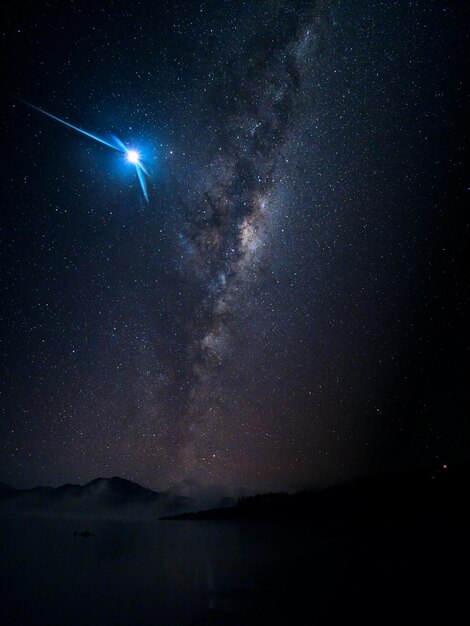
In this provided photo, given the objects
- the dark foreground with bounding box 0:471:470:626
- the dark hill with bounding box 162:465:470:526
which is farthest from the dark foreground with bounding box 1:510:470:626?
the dark hill with bounding box 162:465:470:526

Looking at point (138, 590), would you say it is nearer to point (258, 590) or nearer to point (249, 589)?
point (249, 589)

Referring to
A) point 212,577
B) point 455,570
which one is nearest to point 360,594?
point 455,570

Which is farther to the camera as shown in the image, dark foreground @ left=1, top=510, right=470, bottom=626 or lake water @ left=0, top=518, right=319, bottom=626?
lake water @ left=0, top=518, right=319, bottom=626

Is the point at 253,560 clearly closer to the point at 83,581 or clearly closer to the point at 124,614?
the point at 83,581

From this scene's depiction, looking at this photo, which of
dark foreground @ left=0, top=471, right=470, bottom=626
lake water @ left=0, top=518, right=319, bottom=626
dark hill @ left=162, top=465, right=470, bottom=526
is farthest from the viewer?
dark hill @ left=162, top=465, right=470, bottom=526

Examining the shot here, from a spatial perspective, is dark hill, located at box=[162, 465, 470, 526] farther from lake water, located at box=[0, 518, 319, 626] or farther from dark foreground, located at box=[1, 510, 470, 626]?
lake water, located at box=[0, 518, 319, 626]

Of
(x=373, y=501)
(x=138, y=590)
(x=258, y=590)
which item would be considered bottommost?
(x=258, y=590)

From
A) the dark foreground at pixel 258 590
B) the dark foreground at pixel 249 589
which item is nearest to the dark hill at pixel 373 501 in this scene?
the dark foreground at pixel 249 589

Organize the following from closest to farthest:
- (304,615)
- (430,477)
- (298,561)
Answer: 1. (304,615)
2. (298,561)
3. (430,477)

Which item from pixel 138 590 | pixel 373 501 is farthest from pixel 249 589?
pixel 373 501

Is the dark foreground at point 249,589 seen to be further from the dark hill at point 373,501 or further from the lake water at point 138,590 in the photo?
the dark hill at point 373,501

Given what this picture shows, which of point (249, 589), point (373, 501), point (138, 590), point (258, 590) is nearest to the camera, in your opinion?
point (258, 590)
